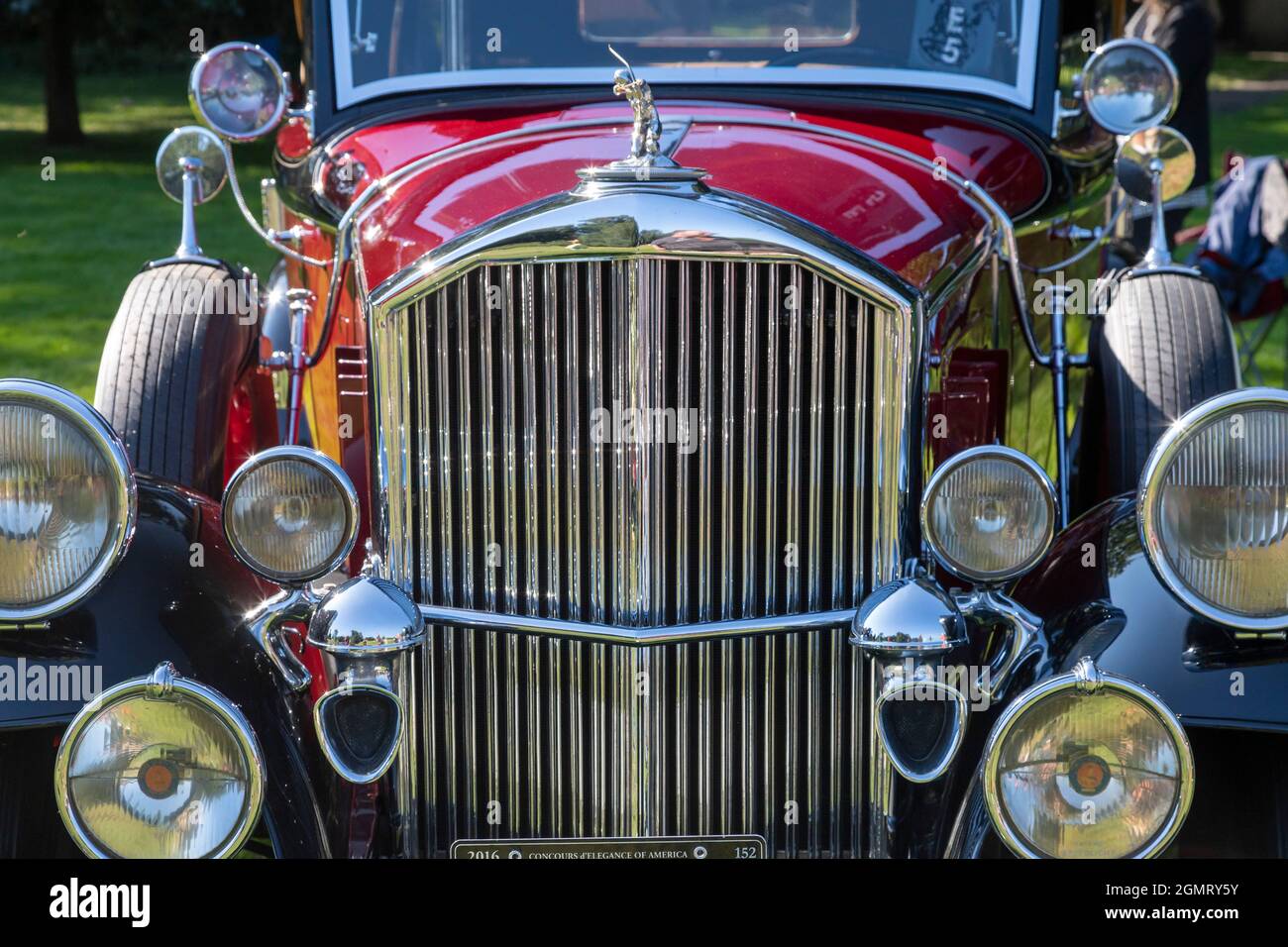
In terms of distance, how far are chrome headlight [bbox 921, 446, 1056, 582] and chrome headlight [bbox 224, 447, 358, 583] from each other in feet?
2.88

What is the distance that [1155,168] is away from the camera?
3.49m

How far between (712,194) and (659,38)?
1.28 m

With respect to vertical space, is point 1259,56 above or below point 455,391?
above

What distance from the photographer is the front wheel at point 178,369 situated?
3.22 metres

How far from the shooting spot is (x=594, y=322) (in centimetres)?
229

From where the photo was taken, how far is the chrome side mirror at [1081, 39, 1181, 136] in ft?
10.9

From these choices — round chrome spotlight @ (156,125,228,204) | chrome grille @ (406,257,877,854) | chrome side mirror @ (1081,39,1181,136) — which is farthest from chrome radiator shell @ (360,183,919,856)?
round chrome spotlight @ (156,125,228,204)

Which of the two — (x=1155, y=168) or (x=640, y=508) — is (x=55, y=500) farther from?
(x=1155, y=168)

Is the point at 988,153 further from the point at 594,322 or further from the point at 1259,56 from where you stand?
the point at 1259,56

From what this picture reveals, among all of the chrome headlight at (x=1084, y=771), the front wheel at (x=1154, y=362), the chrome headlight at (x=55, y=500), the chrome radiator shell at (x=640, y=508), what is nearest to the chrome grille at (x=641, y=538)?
the chrome radiator shell at (x=640, y=508)

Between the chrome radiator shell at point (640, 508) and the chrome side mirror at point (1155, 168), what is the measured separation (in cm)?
143

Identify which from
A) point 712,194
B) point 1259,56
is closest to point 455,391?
point 712,194
